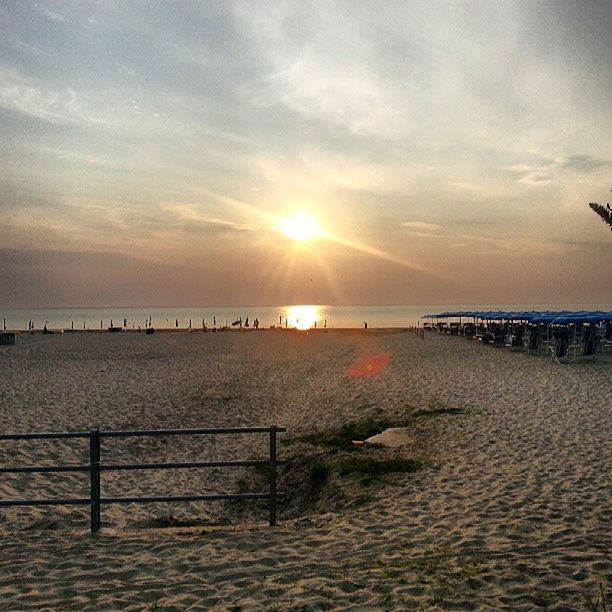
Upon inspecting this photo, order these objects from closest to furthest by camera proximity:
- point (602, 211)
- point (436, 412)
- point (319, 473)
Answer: point (602, 211), point (319, 473), point (436, 412)

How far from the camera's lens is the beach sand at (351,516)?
5039 millimetres

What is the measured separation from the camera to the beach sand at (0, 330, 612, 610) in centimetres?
504

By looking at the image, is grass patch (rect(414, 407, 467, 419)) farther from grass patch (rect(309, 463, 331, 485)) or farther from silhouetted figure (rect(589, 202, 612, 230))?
silhouetted figure (rect(589, 202, 612, 230))

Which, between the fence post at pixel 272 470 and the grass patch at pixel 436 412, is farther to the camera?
the grass patch at pixel 436 412

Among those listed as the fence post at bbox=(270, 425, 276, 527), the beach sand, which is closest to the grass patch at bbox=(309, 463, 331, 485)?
the beach sand

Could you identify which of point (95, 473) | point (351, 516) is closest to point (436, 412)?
point (351, 516)

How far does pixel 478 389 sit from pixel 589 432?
6196 millimetres

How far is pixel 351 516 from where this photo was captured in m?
7.37

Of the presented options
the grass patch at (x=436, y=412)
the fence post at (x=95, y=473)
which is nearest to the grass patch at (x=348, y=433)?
the grass patch at (x=436, y=412)

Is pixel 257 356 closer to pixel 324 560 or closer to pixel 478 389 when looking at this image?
pixel 478 389

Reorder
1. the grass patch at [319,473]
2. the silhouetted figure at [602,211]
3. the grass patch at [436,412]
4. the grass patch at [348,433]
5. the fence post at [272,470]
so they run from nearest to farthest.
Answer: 1. the silhouetted figure at [602,211]
2. the fence post at [272,470]
3. the grass patch at [319,473]
4. the grass patch at [348,433]
5. the grass patch at [436,412]

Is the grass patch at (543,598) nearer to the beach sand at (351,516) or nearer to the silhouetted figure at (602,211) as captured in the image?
the beach sand at (351,516)

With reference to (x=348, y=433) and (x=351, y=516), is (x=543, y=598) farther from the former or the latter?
(x=348, y=433)

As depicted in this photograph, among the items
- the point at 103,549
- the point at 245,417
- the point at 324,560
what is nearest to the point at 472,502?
the point at 324,560
